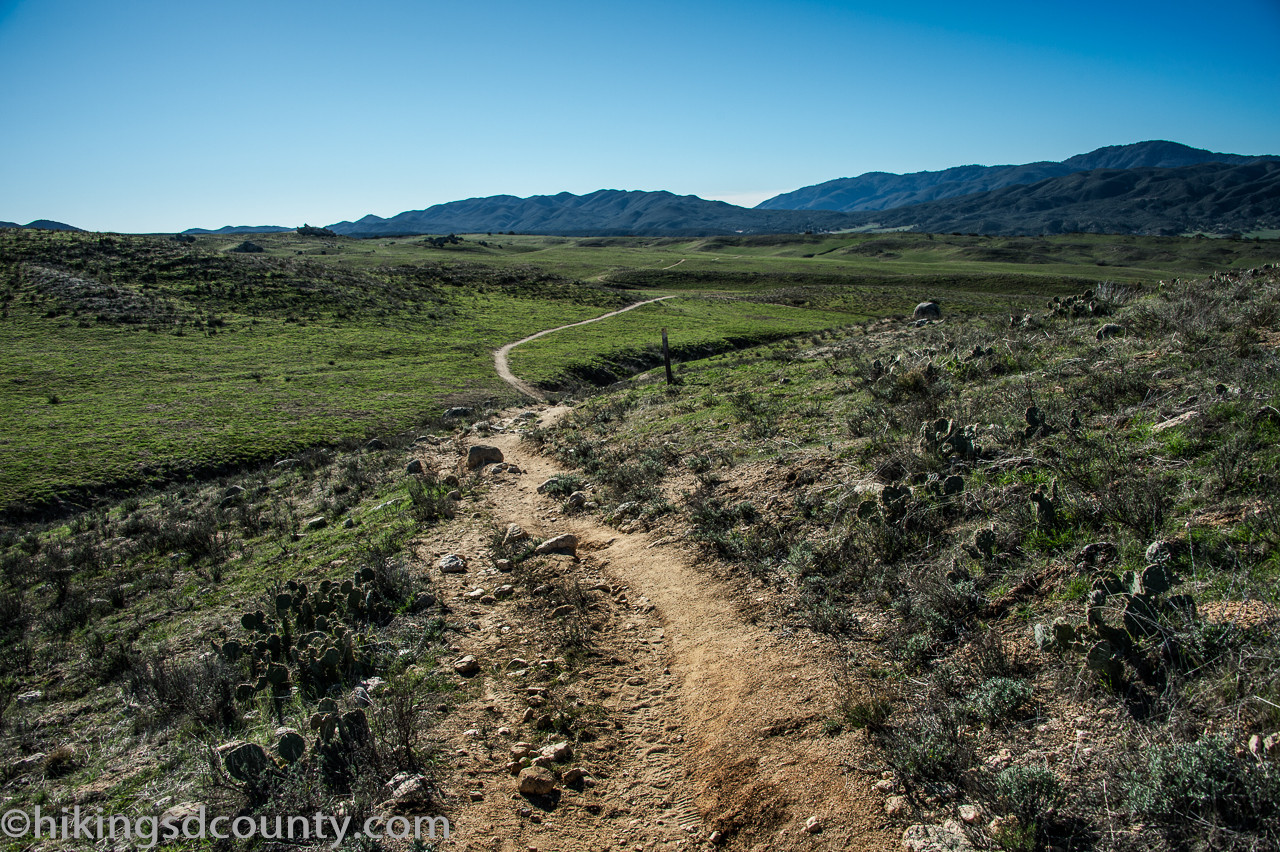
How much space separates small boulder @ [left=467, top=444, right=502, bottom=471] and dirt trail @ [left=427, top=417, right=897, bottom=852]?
8.99 meters

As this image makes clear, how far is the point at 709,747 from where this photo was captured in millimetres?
5211

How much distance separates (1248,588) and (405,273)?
76.6m

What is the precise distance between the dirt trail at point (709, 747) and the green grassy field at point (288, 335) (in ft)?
67.1

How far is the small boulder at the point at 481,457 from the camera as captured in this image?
1608 centimetres

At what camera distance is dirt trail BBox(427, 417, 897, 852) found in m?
4.38

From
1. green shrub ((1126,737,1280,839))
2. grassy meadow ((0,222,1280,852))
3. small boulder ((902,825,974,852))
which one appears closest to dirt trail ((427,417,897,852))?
small boulder ((902,825,974,852))

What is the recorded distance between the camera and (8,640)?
1026 centimetres

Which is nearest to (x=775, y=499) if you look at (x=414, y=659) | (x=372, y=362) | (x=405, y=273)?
(x=414, y=659)

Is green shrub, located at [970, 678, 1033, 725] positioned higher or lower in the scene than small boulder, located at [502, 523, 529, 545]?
higher

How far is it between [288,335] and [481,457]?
109 feet

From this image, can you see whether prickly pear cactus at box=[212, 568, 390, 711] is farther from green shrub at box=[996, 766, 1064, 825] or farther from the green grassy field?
the green grassy field

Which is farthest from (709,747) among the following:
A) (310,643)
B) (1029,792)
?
(310,643)

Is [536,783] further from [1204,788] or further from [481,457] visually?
[481,457]

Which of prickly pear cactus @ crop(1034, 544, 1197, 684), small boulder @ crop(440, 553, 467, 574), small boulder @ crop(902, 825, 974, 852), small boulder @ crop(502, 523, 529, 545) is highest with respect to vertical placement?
prickly pear cactus @ crop(1034, 544, 1197, 684)
